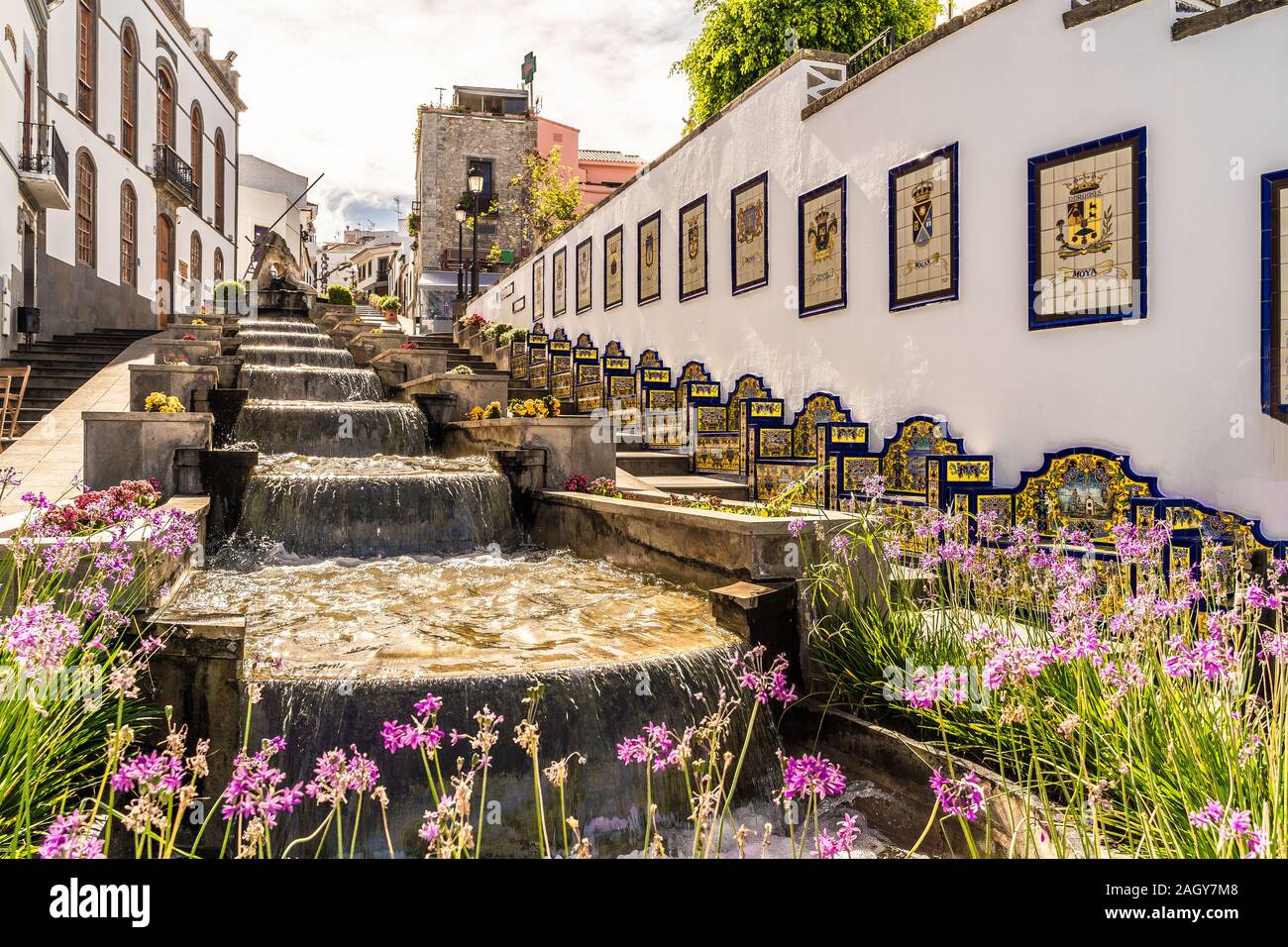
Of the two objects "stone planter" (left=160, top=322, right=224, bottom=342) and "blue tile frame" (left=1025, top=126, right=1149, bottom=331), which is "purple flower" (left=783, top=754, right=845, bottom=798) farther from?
"stone planter" (left=160, top=322, right=224, bottom=342)

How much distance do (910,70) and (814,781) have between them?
8.17 metres

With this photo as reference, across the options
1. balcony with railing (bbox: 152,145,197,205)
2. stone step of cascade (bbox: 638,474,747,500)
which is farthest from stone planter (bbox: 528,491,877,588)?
balcony with railing (bbox: 152,145,197,205)

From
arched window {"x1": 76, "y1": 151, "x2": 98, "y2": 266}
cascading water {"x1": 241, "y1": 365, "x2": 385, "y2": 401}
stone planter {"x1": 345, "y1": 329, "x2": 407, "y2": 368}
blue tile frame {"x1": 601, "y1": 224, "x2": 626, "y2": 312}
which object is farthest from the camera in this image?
arched window {"x1": 76, "y1": 151, "x2": 98, "y2": 266}

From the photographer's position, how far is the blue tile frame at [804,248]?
9.26 meters

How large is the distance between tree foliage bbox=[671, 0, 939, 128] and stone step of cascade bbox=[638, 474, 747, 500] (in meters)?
12.2

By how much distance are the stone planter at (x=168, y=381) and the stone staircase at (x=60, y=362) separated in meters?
4.15

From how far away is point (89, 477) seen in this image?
23.0ft

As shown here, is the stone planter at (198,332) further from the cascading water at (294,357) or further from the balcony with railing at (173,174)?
the balcony with railing at (173,174)

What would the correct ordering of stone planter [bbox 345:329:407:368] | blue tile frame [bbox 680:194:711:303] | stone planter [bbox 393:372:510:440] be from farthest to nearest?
stone planter [bbox 345:329:407:368] → blue tile frame [bbox 680:194:711:303] → stone planter [bbox 393:372:510:440]

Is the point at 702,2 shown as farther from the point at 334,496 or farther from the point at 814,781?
the point at 814,781

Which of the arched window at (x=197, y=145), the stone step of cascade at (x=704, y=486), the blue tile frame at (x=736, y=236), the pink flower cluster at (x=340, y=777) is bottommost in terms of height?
the pink flower cluster at (x=340, y=777)

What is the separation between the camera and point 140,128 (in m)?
23.0

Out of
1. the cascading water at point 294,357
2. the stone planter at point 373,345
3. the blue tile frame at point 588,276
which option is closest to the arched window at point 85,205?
the stone planter at point 373,345

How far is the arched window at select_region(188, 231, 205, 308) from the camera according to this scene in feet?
87.6
